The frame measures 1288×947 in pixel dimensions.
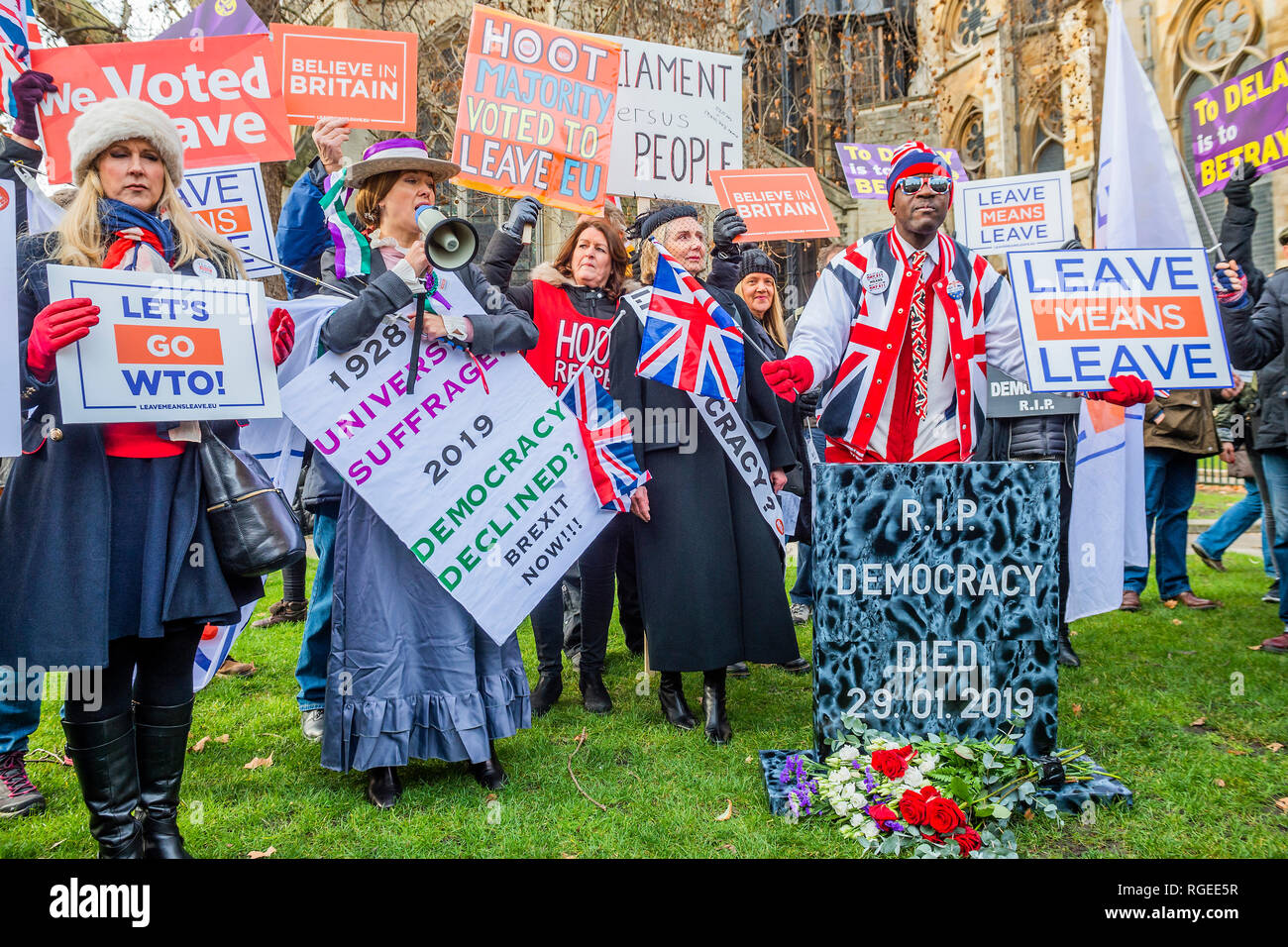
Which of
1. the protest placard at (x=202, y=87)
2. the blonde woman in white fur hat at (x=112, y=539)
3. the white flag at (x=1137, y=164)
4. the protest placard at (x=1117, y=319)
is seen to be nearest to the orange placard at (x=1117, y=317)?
the protest placard at (x=1117, y=319)

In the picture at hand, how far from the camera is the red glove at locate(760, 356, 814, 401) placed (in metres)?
3.59

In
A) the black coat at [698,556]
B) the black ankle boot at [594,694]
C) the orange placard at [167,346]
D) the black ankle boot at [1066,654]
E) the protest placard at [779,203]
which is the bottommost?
the black ankle boot at [1066,654]

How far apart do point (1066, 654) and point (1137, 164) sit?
9.16 ft

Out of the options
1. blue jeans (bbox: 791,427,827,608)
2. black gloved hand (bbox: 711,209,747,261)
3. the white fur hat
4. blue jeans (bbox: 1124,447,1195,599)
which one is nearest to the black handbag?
the white fur hat

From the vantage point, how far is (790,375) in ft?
12.0

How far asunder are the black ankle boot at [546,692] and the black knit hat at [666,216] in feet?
7.63

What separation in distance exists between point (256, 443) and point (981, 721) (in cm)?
327

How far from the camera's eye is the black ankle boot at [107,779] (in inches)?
108

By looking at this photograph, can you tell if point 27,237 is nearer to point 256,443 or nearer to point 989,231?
point 256,443

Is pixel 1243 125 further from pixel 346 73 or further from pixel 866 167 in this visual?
pixel 346 73

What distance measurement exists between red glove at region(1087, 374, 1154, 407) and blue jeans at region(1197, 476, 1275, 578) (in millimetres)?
4870

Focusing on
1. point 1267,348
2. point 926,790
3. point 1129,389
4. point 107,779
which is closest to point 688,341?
point 1129,389

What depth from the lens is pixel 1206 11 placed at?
19938 millimetres

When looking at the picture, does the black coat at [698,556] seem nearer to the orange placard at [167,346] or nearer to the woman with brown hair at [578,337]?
the woman with brown hair at [578,337]
